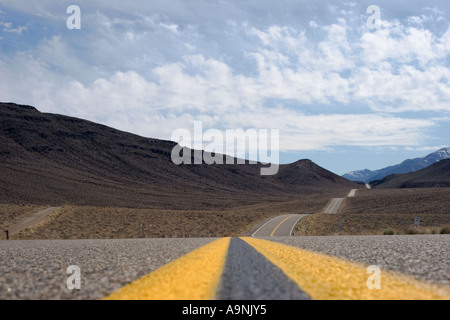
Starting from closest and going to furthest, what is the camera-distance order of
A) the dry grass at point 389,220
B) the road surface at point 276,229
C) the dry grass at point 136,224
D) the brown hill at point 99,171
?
1. the road surface at point 276,229
2. the dry grass at point 389,220
3. the dry grass at point 136,224
4. the brown hill at point 99,171

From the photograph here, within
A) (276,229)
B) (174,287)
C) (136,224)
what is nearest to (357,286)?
(174,287)

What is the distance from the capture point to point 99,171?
5340 inches

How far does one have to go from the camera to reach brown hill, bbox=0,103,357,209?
330ft

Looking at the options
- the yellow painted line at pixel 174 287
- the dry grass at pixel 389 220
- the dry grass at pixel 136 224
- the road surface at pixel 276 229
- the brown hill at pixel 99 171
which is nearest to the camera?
the yellow painted line at pixel 174 287

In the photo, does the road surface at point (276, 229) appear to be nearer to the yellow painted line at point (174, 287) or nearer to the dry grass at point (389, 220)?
the dry grass at point (389, 220)

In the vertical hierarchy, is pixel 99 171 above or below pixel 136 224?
above

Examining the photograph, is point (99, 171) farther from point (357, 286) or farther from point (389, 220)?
point (357, 286)

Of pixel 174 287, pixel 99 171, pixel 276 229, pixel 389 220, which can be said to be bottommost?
pixel 276 229

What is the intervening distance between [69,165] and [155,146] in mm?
46977

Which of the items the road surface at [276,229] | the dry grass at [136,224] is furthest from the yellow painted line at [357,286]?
the dry grass at [136,224]

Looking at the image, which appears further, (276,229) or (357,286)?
(276,229)

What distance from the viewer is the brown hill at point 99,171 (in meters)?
101

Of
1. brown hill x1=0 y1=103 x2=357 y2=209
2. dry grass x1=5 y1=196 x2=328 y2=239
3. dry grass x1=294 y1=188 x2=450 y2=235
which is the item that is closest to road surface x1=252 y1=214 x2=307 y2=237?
dry grass x1=294 y1=188 x2=450 y2=235

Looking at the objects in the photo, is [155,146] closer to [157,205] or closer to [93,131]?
[93,131]
